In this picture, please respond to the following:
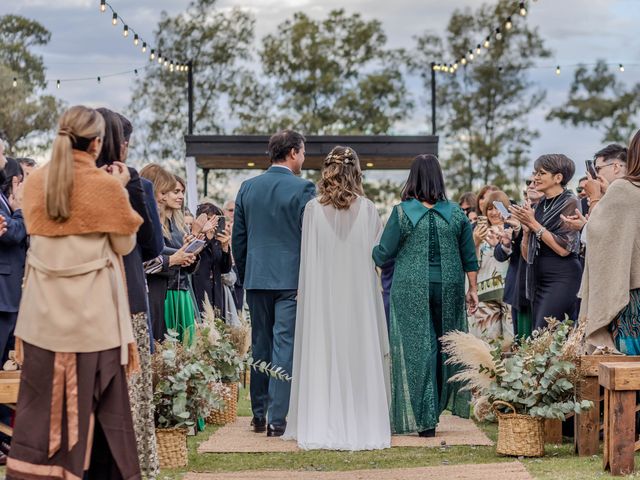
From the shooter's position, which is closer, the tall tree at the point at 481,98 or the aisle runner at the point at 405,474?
the aisle runner at the point at 405,474

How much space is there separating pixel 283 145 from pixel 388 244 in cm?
118

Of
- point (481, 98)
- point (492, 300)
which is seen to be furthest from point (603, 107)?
point (492, 300)

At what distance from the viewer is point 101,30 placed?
2841 centimetres

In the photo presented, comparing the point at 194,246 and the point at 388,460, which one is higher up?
the point at 194,246

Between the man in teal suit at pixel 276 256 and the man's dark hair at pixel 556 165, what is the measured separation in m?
1.72

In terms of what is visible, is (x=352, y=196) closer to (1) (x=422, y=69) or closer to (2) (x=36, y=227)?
(2) (x=36, y=227)

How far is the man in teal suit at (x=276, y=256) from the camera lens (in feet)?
28.3

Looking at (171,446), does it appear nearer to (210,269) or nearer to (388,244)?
(388,244)

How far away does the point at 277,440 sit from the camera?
8383mm

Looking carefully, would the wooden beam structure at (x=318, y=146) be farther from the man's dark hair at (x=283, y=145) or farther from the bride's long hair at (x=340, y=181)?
the bride's long hair at (x=340, y=181)

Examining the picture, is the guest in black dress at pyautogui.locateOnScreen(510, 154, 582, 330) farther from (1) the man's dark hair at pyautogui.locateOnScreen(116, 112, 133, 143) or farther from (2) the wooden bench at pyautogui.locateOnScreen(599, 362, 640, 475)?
(1) the man's dark hair at pyautogui.locateOnScreen(116, 112, 133, 143)

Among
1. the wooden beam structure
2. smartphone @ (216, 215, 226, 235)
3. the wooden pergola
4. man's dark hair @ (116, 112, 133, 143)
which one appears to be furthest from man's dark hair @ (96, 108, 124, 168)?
the wooden beam structure

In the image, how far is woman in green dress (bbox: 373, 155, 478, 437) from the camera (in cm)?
838

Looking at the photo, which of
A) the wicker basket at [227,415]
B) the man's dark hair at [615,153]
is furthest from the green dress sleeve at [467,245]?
the wicker basket at [227,415]
